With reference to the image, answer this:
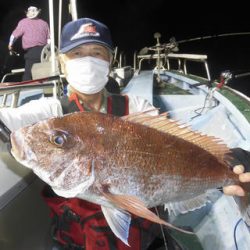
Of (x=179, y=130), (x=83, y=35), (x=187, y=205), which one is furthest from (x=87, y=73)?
(x=187, y=205)

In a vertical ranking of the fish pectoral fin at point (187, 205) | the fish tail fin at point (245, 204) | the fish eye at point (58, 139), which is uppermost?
the fish eye at point (58, 139)

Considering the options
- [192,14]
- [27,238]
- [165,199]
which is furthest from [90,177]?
[192,14]

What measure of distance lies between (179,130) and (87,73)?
79cm

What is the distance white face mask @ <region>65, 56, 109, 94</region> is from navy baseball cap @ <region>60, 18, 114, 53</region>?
108 mm

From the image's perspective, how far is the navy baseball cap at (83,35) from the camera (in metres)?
2.25

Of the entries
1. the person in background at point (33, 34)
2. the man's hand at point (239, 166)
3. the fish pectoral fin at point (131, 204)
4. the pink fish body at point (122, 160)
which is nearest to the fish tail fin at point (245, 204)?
the man's hand at point (239, 166)

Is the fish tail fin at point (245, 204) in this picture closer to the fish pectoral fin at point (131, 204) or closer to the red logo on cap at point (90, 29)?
the fish pectoral fin at point (131, 204)

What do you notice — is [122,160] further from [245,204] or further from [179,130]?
[245,204]

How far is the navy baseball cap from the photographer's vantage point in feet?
7.39

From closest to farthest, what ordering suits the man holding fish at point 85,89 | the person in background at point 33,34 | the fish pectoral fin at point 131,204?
the fish pectoral fin at point 131,204 < the man holding fish at point 85,89 < the person in background at point 33,34

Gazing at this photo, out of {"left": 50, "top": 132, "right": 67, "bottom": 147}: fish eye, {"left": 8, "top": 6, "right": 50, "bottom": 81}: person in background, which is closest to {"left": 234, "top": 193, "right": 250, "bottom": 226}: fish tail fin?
{"left": 50, "top": 132, "right": 67, "bottom": 147}: fish eye

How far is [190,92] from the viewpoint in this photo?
19.2ft

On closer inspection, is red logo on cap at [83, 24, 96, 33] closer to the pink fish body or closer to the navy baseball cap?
the navy baseball cap

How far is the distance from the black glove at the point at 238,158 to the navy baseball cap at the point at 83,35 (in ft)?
3.13
